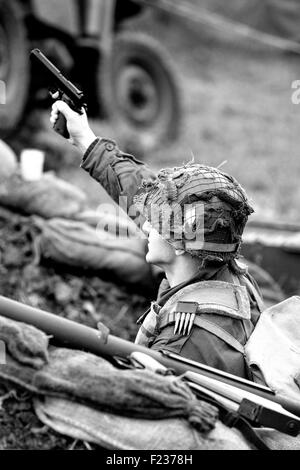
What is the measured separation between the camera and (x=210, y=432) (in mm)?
2258

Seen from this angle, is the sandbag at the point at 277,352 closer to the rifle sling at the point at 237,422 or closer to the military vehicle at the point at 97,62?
the rifle sling at the point at 237,422

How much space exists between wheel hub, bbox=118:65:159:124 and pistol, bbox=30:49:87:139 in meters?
5.02

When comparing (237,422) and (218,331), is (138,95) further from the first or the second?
(237,422)

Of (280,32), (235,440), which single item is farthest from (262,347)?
(280,32)

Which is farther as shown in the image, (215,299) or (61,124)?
(61,124)

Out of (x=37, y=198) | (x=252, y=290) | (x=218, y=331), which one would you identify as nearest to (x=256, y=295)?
(x=252, y=290)

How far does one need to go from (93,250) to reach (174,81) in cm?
429

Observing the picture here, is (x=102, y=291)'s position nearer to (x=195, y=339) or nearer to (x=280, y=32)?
(x=195, y=339)

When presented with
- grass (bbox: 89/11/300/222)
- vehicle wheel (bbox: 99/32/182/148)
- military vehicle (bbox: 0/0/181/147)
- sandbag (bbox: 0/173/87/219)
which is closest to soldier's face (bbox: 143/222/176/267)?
sandbag (bbox: 0/173/87/219)

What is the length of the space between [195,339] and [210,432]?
36 cm

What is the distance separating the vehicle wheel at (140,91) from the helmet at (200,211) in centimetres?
514

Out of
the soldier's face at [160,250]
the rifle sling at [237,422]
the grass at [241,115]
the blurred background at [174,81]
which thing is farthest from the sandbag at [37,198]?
the rifle sling at [237,422]

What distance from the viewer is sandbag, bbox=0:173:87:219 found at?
15.9 ft

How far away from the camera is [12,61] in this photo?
21.5ft
